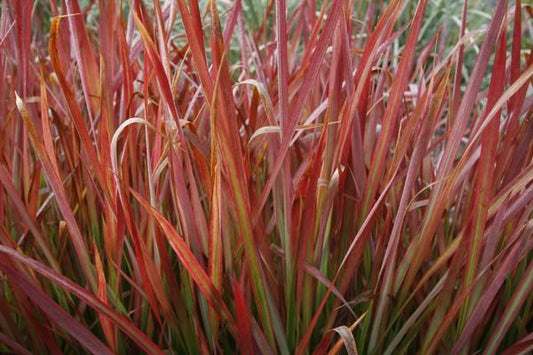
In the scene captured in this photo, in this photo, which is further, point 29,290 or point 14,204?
point 14,204

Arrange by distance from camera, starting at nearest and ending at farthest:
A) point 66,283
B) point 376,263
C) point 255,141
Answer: point 66,283
point 376,263
point 255,141

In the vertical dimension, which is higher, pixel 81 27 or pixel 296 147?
pixel 81 27

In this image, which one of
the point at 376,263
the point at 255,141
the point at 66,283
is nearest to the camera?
the point at 66,283

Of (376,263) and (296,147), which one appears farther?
(296,147)

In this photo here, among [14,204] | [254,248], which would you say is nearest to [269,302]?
[254,248]

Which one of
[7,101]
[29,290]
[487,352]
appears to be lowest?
[487,352]

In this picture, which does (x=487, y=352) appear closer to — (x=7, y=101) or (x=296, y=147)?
(x=296, y=147)

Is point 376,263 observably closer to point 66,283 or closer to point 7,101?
point 66,283

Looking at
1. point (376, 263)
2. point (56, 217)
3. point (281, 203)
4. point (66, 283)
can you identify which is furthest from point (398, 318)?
point (56, 217)

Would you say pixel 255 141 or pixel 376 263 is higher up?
pixel 255 141
